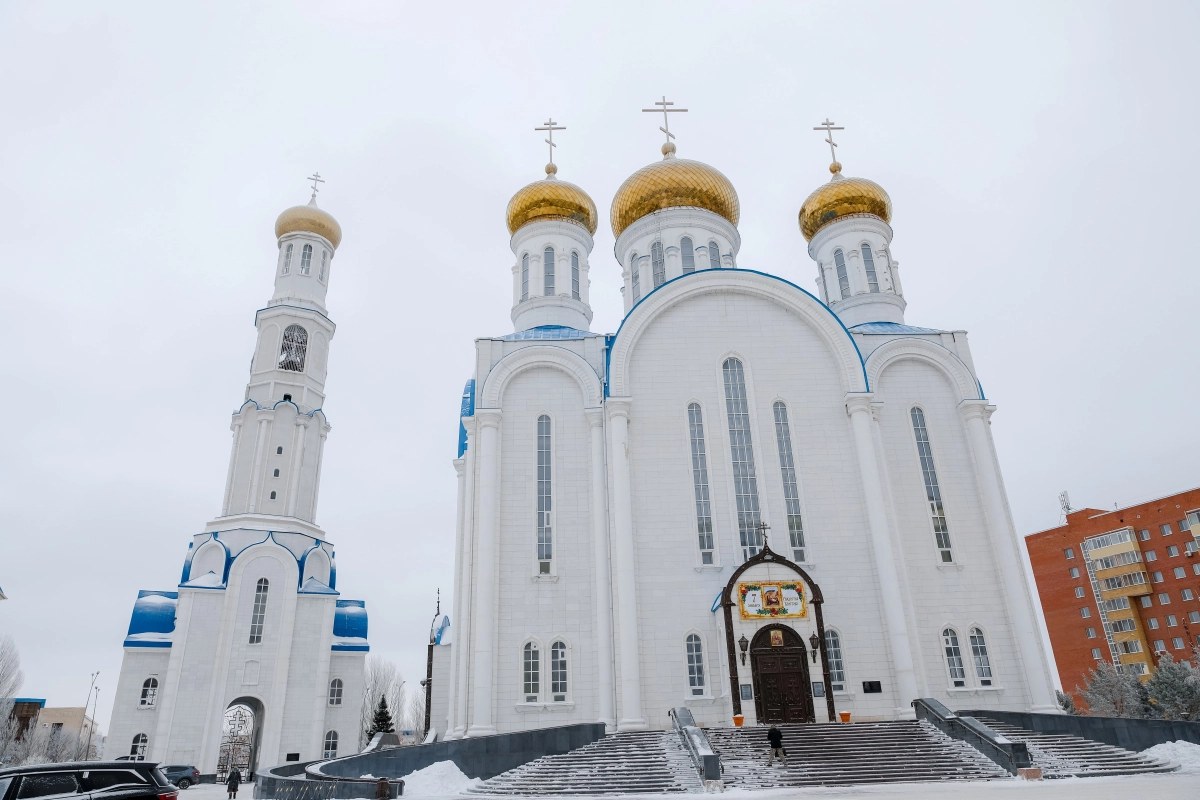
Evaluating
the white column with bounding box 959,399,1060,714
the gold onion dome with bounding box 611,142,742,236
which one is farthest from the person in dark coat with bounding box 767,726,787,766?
the gold onion dome with bounding box 611,142,742,236

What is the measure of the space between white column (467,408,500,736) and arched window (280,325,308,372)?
12.6 metres

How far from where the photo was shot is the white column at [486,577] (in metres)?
15.7

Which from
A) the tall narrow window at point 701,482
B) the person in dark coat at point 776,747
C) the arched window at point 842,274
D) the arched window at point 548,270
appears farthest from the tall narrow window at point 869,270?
the person in dark coat at point 776,747

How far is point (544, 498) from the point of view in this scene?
17.9 meters

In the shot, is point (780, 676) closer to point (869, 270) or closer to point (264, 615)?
point (869, 270)

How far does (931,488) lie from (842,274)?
7.40 metres

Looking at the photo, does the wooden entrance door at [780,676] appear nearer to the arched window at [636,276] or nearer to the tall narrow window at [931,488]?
the tall narrow window at [931,488]

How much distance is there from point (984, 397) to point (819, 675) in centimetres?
843

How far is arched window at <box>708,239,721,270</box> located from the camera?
73.2 feet

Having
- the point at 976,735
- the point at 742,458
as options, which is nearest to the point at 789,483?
the point at 742,458

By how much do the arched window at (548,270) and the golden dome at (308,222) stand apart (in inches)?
463

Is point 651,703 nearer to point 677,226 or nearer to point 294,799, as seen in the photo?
point 294,799

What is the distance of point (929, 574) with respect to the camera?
17438mm

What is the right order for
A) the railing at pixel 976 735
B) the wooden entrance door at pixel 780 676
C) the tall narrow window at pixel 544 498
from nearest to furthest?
1. the railing at pixel 976 735
2. the wooden entrance door at pixel 780 676
3. the tall narrow window at pixel 544 498
